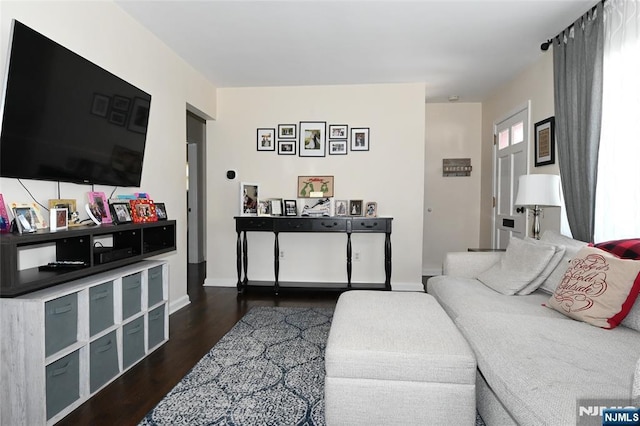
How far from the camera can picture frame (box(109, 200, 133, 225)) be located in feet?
7.67

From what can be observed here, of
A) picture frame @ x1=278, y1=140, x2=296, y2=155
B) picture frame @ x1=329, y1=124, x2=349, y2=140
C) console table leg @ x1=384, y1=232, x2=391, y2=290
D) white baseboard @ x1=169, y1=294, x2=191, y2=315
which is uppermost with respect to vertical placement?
picture frame @ x1=329, y1=124, x2=349, y2=140

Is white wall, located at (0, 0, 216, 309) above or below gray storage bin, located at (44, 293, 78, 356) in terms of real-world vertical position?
above

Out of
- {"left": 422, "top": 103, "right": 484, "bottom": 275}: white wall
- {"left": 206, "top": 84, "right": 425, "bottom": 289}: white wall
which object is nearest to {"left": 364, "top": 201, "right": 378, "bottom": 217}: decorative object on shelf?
{"left": 206, "top": 84, "right": 425, "bottom": 289}: white wall

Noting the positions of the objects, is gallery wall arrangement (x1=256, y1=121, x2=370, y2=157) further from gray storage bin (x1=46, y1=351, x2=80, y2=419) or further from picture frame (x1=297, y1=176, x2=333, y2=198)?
gray storage bin (x1=46, y1=351, x2=80, y2=419)

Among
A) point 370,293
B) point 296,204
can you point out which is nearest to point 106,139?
point 370,293

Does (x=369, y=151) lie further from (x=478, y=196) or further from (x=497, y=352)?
(x=497, y=352)

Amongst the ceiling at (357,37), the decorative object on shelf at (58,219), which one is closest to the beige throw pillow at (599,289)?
the ceiling at (357,37)

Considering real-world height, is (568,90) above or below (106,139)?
above

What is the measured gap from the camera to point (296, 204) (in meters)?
4.31

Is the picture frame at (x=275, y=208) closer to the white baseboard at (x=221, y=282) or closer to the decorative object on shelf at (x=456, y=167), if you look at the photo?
the white baseboard at (x=221, y=282)

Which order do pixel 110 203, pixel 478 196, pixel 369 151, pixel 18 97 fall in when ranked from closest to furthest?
1. pixel 18 97
2. pixel 110 203
3. pixel 369 151
4. pixel 478 196

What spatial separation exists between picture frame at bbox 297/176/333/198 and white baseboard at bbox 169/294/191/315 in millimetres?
1762

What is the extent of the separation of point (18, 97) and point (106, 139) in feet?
2.05

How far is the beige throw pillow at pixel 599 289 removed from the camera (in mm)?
1640
